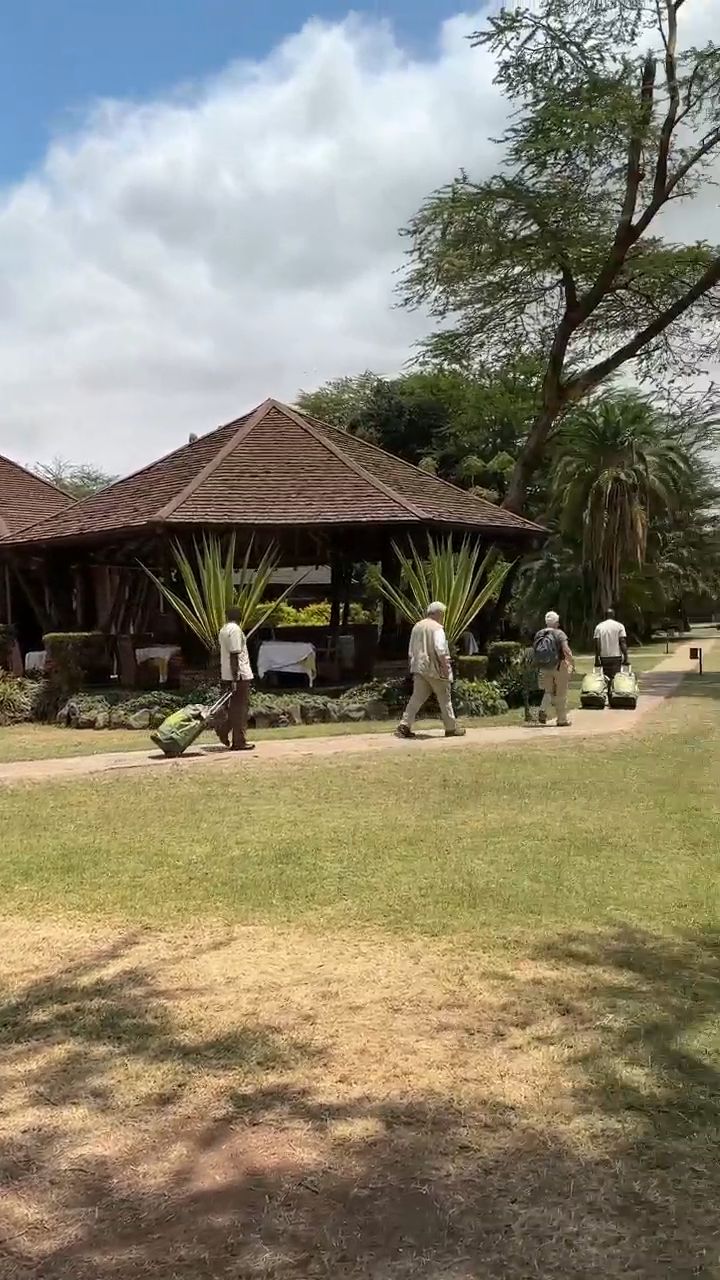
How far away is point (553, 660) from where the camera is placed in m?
13.6

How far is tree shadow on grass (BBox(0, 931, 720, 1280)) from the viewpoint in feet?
8.89

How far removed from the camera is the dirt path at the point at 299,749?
1113 centimetres

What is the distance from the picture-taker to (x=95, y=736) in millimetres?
14484

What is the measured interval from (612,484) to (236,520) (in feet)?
75.1

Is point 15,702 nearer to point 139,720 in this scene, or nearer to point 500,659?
point 139,720

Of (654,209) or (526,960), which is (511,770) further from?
(654,209)

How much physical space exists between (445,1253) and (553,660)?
1120 centimetres

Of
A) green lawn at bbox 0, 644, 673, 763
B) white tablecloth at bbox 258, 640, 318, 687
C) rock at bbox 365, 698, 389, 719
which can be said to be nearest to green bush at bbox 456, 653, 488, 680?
green lawn at bbox 0, 644, 673, 763

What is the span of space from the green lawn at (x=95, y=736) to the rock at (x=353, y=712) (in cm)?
35

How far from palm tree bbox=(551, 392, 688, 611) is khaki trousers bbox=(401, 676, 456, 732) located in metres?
25.0

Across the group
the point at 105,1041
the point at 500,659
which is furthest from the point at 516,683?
the point at 105,1041

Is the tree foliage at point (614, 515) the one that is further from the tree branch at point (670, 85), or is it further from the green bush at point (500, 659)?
the green bush at point (500, 659)

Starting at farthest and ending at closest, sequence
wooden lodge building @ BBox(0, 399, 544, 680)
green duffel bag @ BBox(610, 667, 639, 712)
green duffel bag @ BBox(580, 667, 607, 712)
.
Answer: wooden lodge building @ BBox(0, 399, 544, 680), green duffel bag @ BBox(580, 667, 607, 712), green duffel bag @ BBox(610, 667, 639, 712)

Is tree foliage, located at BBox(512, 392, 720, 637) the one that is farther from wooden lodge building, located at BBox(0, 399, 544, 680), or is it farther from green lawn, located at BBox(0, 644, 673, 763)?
green lawn, located at BBox(0, 644, 673, 763)
